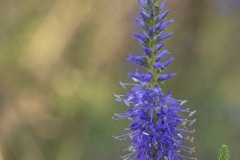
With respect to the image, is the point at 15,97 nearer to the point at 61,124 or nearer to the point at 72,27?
the point at 61,124

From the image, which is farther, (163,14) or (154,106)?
(154,106)

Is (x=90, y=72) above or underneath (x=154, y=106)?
above

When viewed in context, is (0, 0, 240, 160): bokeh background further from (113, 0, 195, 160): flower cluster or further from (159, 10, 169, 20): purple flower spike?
(159, 10, 169, 20): purple flower spike

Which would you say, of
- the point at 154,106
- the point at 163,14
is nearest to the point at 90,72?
the point at 154,106

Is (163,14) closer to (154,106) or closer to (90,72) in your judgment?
(154,106)

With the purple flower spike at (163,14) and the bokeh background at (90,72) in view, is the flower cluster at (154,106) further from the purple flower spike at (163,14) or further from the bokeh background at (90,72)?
the bokeh background at (90,72)

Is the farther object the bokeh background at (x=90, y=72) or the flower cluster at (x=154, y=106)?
the bokeh background at (x=90, y=72)

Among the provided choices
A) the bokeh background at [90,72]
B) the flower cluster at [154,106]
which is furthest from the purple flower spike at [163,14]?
the bokeh background at [90,72]
